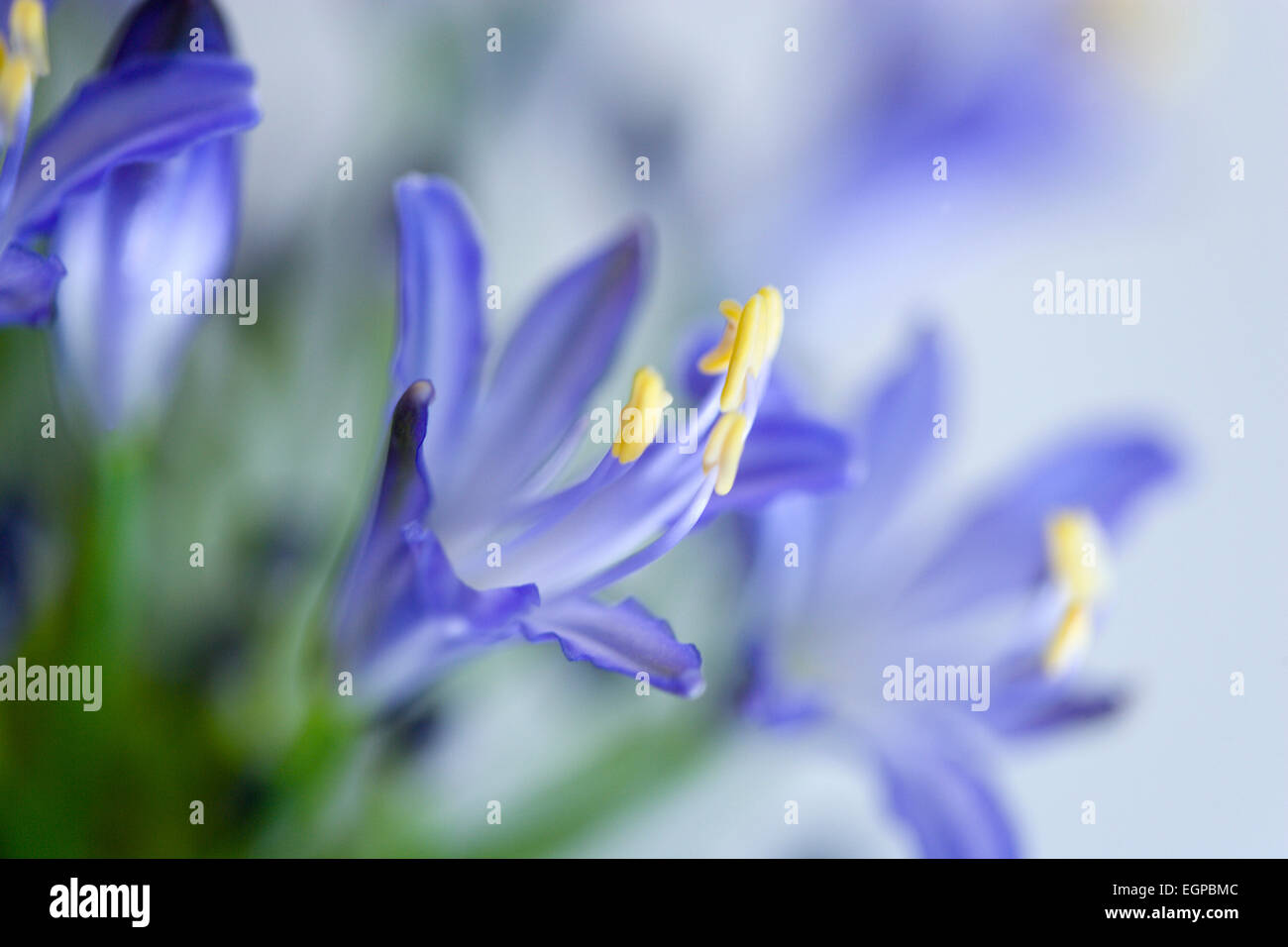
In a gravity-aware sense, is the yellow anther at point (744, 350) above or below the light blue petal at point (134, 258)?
below

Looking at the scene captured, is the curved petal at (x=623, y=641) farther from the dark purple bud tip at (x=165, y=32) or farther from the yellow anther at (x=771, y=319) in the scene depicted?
the dark purple bud tip at (x=165, y=32)

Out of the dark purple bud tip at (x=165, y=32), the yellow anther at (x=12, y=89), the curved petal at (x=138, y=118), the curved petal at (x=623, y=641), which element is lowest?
the curved petal at (x=623, y=641)

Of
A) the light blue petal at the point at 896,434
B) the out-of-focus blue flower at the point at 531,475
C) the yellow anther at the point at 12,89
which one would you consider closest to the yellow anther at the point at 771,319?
the out-of-focus blue flower at the point at 531,475

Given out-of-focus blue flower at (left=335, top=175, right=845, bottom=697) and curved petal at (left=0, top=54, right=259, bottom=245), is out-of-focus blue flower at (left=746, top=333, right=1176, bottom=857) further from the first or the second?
curved petal at (left=0, top=54, right=259, bottom=245)

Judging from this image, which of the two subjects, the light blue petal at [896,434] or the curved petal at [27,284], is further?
the light blue petal at [896,434]

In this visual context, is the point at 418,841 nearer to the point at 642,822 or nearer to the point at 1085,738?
the point at 642,822
